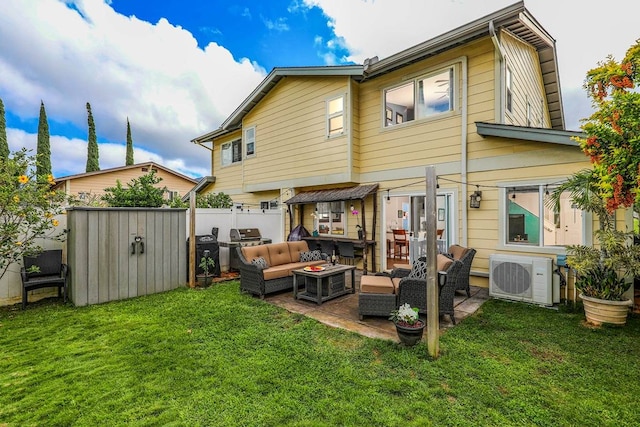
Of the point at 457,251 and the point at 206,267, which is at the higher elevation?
the point at 457,251

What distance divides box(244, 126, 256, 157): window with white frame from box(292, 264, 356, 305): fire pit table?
291 inches

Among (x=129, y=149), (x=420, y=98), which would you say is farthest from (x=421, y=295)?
(x=129, y=149)

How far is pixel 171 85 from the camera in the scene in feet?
49.9

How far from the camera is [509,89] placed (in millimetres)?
7086

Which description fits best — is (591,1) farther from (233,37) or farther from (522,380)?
(233,37)

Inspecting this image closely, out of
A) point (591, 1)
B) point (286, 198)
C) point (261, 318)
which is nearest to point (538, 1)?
point (591, 1)

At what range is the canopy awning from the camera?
8.19 m

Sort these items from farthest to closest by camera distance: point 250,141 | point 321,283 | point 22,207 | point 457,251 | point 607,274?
point 250,141 < point 457,251 < point 321,283 < point 22,207 < point 607,274

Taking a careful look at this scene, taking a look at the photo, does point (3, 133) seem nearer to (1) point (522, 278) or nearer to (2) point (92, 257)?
(2) point (92, 257)

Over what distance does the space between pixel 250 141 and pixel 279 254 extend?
6.73 meters

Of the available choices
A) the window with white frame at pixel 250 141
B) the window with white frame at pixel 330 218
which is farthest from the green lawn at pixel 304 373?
the window with white frame at pixel 250 141

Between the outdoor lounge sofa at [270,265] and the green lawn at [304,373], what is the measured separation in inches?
51.1

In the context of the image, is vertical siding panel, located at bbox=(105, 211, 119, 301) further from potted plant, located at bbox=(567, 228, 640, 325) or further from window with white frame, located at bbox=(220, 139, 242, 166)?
potted plant, located at bbox=(567, 228, 640, 325)

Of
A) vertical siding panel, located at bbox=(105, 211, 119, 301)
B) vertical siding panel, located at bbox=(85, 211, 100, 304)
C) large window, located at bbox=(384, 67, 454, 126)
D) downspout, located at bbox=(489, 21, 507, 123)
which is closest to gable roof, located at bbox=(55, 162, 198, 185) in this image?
vertical siding panel, located at bbox=(105, 211, 119, 301)
